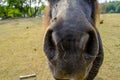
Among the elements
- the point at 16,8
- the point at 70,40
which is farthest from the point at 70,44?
the point at 16,8

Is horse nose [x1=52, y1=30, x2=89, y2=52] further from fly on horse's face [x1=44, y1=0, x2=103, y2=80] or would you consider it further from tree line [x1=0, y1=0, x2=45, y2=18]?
tree line [x1=0, y1=0, x2=45, y2=18]

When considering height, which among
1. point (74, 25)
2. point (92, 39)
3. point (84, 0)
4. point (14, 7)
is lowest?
point (14, 7)

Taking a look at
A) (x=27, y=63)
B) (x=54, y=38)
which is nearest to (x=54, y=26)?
(x=54, y=38)

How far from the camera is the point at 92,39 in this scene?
177 centimetres

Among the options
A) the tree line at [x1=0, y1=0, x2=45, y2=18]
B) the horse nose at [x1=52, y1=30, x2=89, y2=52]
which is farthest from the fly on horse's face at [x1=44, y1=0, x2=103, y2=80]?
the tree line at [x1=0, y1=0, x2=45, y2=18]

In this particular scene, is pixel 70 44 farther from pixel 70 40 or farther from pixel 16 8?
pixel 16 8

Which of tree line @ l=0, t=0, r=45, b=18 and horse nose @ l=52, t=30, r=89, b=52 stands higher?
horse nose @ l=52, t=30, r=89, b=52

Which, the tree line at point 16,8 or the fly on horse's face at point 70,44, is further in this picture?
the tree line at point 16,8

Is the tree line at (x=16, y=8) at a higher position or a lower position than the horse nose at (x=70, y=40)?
lower

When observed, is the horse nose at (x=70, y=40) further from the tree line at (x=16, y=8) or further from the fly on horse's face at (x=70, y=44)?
the tree line at (x=16, y=8)

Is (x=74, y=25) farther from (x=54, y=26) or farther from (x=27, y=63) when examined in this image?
(x=27, y=63)

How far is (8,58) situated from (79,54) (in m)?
5.33

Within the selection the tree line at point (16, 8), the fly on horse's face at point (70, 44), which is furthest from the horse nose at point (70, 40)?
the tree line at point (16, 8)

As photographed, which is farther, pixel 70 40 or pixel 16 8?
pixel 16 8
